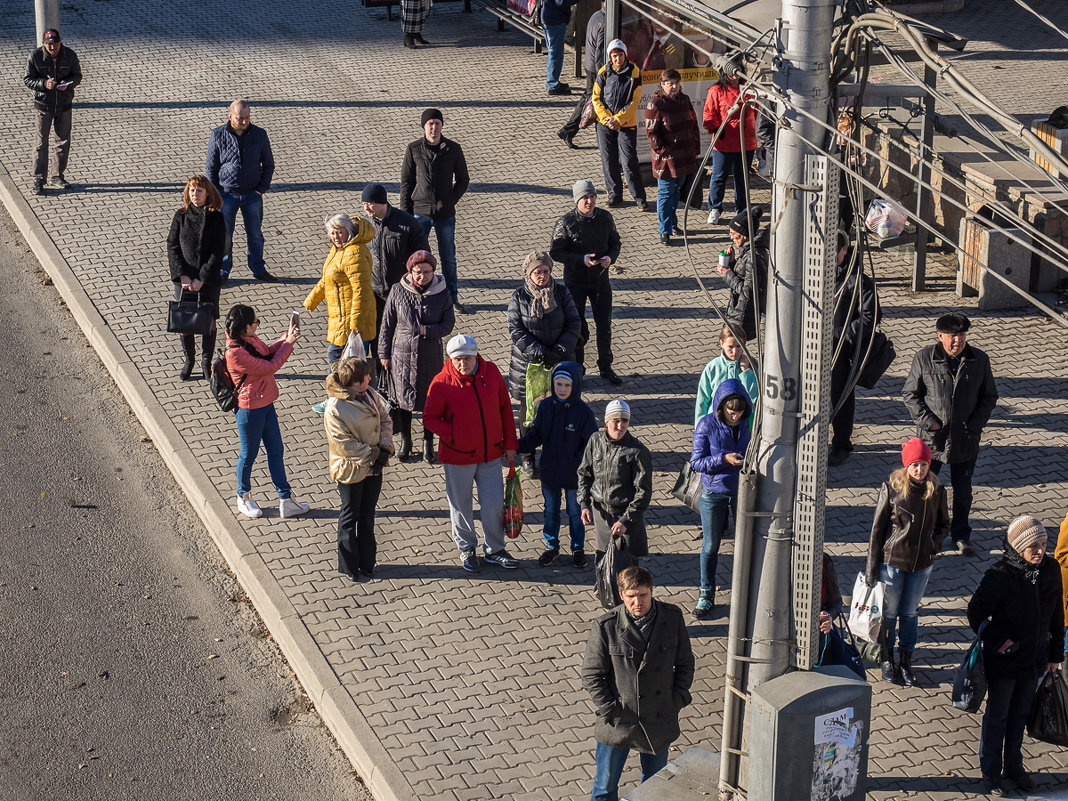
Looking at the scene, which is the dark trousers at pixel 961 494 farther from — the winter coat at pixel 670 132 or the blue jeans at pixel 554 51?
the blue jeans at pixel 554 51

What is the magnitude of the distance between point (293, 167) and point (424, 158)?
4.10 m

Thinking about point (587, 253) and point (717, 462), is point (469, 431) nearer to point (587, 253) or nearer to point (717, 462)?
point (717, 462)

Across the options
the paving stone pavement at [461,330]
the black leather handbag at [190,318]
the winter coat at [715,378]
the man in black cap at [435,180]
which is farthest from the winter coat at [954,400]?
the black leather handbag at [190,318]

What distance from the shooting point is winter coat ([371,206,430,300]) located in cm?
1259

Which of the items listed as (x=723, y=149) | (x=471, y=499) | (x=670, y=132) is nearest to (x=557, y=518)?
(x=471, y=499)

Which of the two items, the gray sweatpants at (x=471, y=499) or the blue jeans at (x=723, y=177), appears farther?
the blue jeans at (x=723, y=177)

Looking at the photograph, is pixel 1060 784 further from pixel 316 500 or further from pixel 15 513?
pixel 15 513

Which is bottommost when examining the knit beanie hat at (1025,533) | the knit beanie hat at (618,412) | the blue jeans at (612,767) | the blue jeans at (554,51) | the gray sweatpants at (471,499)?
the blue jeans at (612,767)

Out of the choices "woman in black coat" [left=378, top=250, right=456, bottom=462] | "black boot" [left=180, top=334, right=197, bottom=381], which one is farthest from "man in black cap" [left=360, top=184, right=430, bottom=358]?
"black boot" [left=180, top=334, right=197, bottom=381]

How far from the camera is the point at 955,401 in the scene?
10578 mm

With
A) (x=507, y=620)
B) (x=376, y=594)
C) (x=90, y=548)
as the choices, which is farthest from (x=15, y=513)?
(x=507, y=620)

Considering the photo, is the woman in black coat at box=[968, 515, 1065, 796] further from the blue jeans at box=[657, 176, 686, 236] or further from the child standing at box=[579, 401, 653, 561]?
the blue jeans at box=[657, 176, 686, 236]

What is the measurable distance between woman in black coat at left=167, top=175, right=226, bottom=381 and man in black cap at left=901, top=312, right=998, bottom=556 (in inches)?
236

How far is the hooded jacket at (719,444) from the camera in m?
9.90
